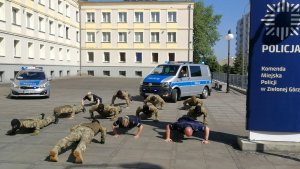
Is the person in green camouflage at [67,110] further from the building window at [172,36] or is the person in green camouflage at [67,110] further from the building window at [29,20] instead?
the building window at [172,36]

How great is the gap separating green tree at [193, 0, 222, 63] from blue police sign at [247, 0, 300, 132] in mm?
63691

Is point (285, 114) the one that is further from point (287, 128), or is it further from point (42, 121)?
point (42, 121)

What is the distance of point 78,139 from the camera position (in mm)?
6828

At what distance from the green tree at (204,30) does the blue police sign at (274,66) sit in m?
63.7

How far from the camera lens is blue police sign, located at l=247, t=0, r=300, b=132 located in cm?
713

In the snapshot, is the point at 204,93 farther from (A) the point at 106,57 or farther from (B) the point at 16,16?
(A) the point at 106,57

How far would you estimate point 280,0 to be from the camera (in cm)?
710

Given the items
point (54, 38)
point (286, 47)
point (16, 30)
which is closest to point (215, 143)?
point (286, 47)

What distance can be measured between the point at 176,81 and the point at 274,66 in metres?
10.0

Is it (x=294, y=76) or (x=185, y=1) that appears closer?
(x=294, y=76)

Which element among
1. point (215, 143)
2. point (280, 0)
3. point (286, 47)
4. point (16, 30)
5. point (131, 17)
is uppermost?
point (131, 17)

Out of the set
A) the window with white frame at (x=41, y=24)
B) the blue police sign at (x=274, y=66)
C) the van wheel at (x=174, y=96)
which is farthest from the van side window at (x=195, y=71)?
the window with white frame at (x=41, y=24)

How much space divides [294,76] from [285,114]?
836mm

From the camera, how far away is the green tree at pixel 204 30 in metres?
70.8
